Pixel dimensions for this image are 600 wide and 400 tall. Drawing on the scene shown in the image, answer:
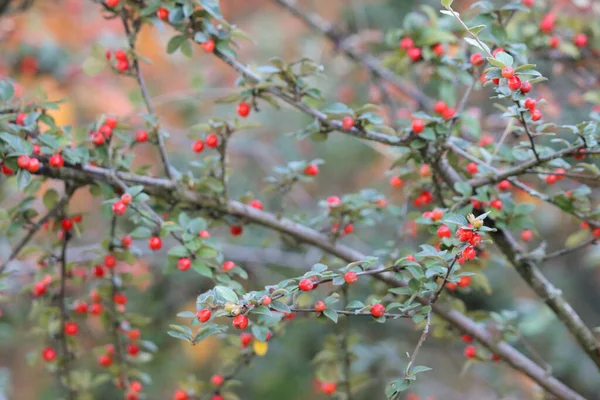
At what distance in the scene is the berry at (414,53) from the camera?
167cm

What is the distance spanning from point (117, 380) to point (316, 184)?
2.99 metres

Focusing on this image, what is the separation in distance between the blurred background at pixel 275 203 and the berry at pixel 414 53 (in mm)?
378

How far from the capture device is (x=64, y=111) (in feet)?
11.3

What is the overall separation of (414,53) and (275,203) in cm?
209

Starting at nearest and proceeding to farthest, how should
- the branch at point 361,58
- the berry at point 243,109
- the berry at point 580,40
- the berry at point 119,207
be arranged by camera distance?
the berry at point 119,207, the berry at point 243,109, the berry at point 580,40, the branch at point 361,58

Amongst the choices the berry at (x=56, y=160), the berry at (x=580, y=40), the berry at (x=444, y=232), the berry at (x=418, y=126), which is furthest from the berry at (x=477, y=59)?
the berry at (x=56, y=160)

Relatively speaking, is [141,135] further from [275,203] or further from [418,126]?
[275,203]

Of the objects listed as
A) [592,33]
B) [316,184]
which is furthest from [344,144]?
[592,33]

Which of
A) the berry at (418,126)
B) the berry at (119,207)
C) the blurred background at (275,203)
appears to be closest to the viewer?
the berry at (119,207)

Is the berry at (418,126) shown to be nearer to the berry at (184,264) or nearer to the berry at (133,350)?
the berry at (184,264)

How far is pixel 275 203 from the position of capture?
3670mm

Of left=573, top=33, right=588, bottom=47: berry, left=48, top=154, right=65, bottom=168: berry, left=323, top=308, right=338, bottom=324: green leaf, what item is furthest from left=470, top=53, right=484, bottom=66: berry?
left=48, top=154, right=65, bottom=168: berry


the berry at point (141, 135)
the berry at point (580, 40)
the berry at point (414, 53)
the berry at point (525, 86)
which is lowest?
the berry at point (141, 135)

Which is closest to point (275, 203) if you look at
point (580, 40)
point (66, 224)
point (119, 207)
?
point (580, 40)
